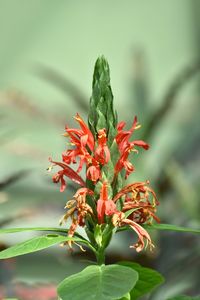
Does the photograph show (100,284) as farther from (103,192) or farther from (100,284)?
(103,192)

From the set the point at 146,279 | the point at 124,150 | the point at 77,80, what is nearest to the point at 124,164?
the point at 124,150

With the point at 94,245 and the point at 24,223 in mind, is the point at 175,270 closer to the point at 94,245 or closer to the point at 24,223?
the point at 24,223

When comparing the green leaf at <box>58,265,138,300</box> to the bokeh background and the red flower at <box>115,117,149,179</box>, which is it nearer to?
the red flower at <box>115,117,149,179</box>

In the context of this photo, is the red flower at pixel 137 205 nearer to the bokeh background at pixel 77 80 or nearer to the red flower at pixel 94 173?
the red flower at pixel 94 173

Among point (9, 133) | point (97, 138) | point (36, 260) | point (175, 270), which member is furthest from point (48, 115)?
point (97, 138)

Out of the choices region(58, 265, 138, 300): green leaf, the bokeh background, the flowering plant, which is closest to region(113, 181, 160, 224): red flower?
the flowering plant

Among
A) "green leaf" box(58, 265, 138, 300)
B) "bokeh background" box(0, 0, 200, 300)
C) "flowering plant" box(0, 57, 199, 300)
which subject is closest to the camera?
"green leaf" box(58, 265, 138, 300)

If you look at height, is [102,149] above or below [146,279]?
above

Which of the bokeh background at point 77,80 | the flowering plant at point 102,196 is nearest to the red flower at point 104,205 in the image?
the flowering plant at point 102,196
